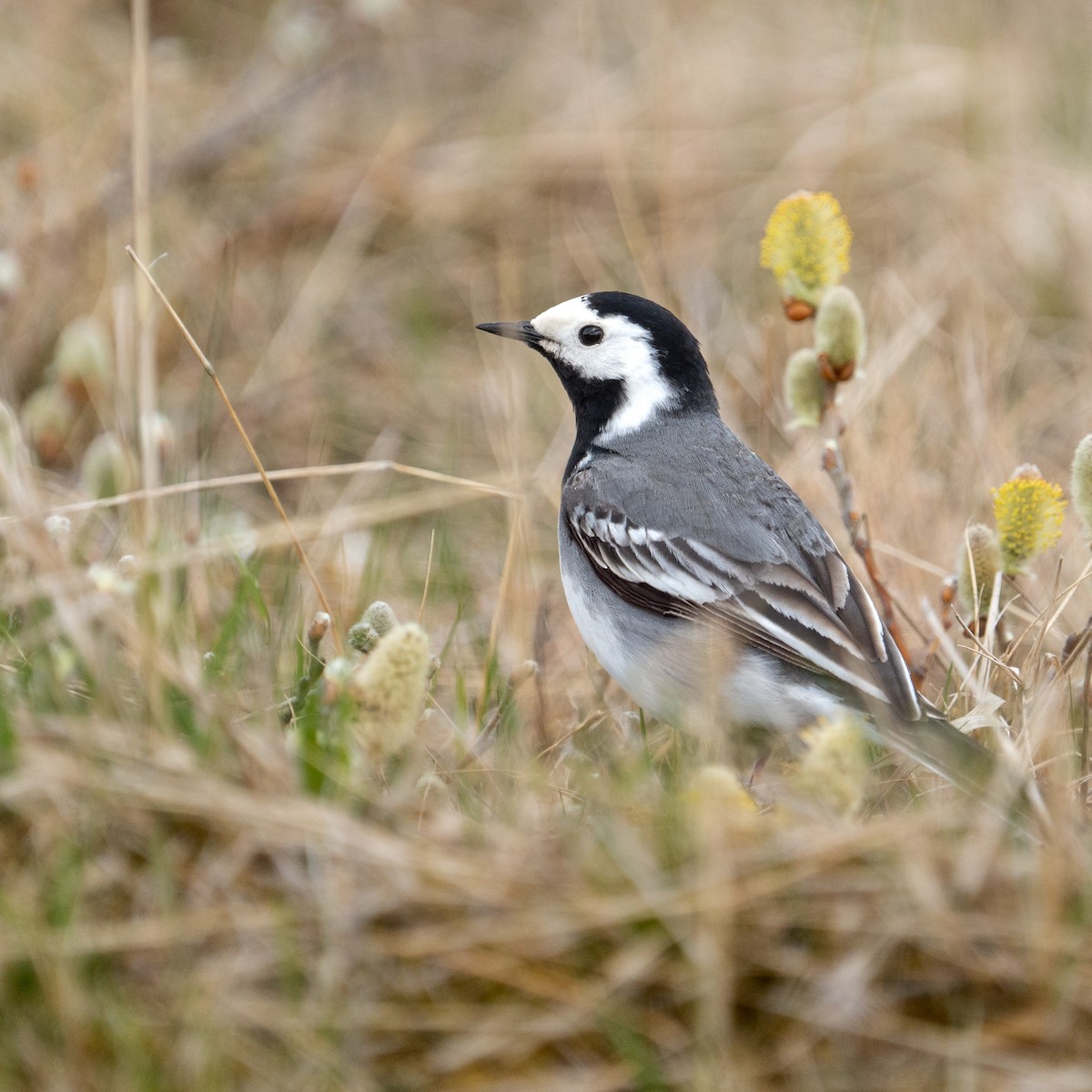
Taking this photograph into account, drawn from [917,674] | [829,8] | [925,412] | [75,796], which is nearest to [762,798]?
[917,674]

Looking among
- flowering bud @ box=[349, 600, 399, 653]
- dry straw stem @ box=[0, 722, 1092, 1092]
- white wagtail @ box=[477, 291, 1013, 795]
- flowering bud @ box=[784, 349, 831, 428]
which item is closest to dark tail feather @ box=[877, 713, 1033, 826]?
white wagtail @ box=[477, 291, 1013, 795]

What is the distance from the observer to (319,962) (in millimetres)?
2160

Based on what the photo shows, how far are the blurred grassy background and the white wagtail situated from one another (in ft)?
0.82

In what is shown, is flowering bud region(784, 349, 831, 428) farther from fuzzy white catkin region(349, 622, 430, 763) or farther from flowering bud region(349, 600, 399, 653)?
fuzzy white catkin region(349, 622, 430, 763)

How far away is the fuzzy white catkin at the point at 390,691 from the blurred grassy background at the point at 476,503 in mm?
131

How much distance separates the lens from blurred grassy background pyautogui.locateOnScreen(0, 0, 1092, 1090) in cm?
212

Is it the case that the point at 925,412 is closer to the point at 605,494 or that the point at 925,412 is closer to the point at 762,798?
the point at 605,494

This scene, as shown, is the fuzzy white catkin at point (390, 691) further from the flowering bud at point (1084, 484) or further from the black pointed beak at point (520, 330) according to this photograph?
the black pointed beak at point (520, 330)

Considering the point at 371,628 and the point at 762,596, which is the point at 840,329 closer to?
the point at 762,596

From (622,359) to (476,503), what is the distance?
132cm

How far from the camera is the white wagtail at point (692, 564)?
3459mm

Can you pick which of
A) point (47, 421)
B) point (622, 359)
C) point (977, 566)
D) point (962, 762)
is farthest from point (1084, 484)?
point (47, 421)

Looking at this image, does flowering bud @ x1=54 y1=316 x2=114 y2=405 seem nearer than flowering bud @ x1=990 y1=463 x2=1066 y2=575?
No

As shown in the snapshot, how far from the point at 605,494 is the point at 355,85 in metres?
4.95
